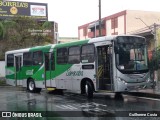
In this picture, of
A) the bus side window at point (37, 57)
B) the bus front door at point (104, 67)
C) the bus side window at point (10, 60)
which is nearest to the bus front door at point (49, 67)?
the bus side window at point (37, 57)

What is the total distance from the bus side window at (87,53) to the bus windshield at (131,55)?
1.64 m

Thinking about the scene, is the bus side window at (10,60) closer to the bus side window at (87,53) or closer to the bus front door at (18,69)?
the bus front door at (18,69)

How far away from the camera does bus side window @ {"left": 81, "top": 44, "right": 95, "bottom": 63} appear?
54.1 ft

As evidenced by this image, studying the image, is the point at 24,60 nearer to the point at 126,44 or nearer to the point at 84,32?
the point at 126,44

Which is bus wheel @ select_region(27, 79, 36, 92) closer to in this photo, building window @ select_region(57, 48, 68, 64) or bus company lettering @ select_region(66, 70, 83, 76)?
building window @ select_region(57, 48, 68, 64)

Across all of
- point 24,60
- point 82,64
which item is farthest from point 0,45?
point 82,64

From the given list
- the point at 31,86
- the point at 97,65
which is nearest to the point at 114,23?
the point at 31,86

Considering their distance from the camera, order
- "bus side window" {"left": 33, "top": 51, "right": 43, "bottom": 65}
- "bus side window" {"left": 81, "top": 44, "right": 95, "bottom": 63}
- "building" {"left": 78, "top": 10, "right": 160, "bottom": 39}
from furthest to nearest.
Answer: "building" {"left": 78, "top": 10, "right": 160, "bottom": 39}
"bus side window" {"left": 33, "top": 51, "right": 43, "bottom": 65}
"bus side window" {"left": 81, "top": 44, "right": 95, "bottom": 63}

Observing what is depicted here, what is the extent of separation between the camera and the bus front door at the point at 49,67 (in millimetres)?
19920

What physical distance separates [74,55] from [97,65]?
205 centimetres

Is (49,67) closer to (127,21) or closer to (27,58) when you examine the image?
(27,58)

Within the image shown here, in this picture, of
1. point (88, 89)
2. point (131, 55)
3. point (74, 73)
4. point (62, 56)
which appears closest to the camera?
point (131, 55)

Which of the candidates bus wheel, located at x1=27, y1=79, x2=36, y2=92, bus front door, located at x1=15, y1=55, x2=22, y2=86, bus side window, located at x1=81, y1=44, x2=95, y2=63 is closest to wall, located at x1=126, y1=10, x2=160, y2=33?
bus front door, located at x1=15, y1=55, x2=22, y2=86

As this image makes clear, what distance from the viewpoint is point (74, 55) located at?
1777 cm
